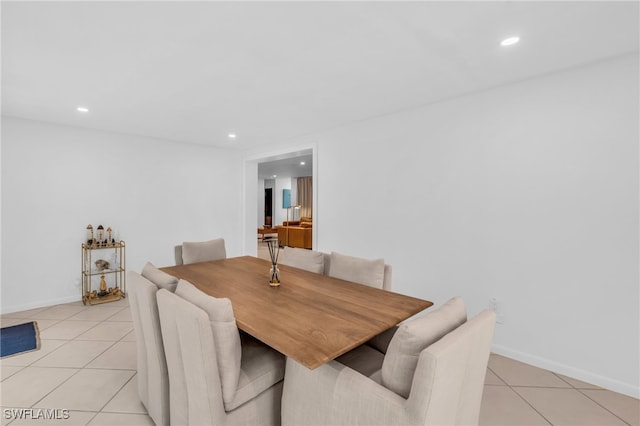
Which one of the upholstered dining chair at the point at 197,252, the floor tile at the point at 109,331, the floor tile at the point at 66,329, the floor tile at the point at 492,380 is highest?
the upholstered dining chair at the point at 197,252

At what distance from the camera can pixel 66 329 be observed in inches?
120

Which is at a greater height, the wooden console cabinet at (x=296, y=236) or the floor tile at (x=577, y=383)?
the wooden console cabinet at (x=296, y=236)

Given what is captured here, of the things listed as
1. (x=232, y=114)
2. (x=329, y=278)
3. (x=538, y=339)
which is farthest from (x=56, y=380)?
(x=538, y=339)

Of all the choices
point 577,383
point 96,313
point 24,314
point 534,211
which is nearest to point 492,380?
point 577,383

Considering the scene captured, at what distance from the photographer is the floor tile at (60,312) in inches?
134

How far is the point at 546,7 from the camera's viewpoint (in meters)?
1.56

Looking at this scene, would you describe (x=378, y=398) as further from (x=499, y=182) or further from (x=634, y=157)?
(x=634, y=157)

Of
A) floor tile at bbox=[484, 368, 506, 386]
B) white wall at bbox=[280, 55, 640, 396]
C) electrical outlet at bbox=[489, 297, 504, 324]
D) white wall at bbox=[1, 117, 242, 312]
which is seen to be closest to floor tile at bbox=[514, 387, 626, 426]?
floor tile at bbox=[484, 368, 506, 386]

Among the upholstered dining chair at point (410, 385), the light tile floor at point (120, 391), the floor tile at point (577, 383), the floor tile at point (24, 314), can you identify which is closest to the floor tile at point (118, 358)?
the light tile floor at point (120, 391)

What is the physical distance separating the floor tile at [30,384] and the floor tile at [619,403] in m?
3.84

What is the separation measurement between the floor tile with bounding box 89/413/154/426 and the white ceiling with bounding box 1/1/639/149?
2.36 metres

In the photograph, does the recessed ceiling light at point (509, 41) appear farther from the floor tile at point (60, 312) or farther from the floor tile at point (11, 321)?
the floor tile at point (11, 321)

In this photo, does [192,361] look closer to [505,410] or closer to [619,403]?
[505,410]

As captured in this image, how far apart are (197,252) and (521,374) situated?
321 cm
